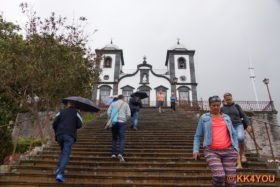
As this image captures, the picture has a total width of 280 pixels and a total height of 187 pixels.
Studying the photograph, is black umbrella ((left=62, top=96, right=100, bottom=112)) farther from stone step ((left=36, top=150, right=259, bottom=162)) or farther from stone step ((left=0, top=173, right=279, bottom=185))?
stone step ((left=0, top=173, right=279, bottom=185))

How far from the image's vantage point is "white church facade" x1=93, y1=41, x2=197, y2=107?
3497 cm

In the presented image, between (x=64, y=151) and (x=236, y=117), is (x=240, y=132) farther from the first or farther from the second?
(x=64, y=151)

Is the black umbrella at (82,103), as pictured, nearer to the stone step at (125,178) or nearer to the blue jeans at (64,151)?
the blue jeans at (64,151)

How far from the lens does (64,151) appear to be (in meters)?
5.75

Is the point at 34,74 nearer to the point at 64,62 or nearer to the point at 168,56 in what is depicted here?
the point at 64,62

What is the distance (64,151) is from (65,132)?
37 centimetres

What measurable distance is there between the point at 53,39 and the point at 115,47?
85.5ft

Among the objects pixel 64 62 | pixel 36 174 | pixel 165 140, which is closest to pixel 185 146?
pixel 165 140

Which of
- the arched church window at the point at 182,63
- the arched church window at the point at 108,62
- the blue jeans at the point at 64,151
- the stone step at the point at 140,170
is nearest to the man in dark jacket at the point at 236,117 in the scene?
the stone step at the point at 140,170

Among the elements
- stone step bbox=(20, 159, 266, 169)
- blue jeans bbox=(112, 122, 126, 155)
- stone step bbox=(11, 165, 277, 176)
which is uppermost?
blue jeans bbox=(112, 122, 126, 155)

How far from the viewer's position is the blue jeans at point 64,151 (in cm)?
564

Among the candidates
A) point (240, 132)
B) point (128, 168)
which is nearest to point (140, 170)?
point (128, 168)

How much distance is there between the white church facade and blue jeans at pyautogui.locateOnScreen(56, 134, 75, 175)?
90.5ft

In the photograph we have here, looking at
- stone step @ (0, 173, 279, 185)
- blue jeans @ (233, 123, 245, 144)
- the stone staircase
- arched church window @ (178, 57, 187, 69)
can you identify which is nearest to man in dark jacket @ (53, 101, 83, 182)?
the stone staircase
